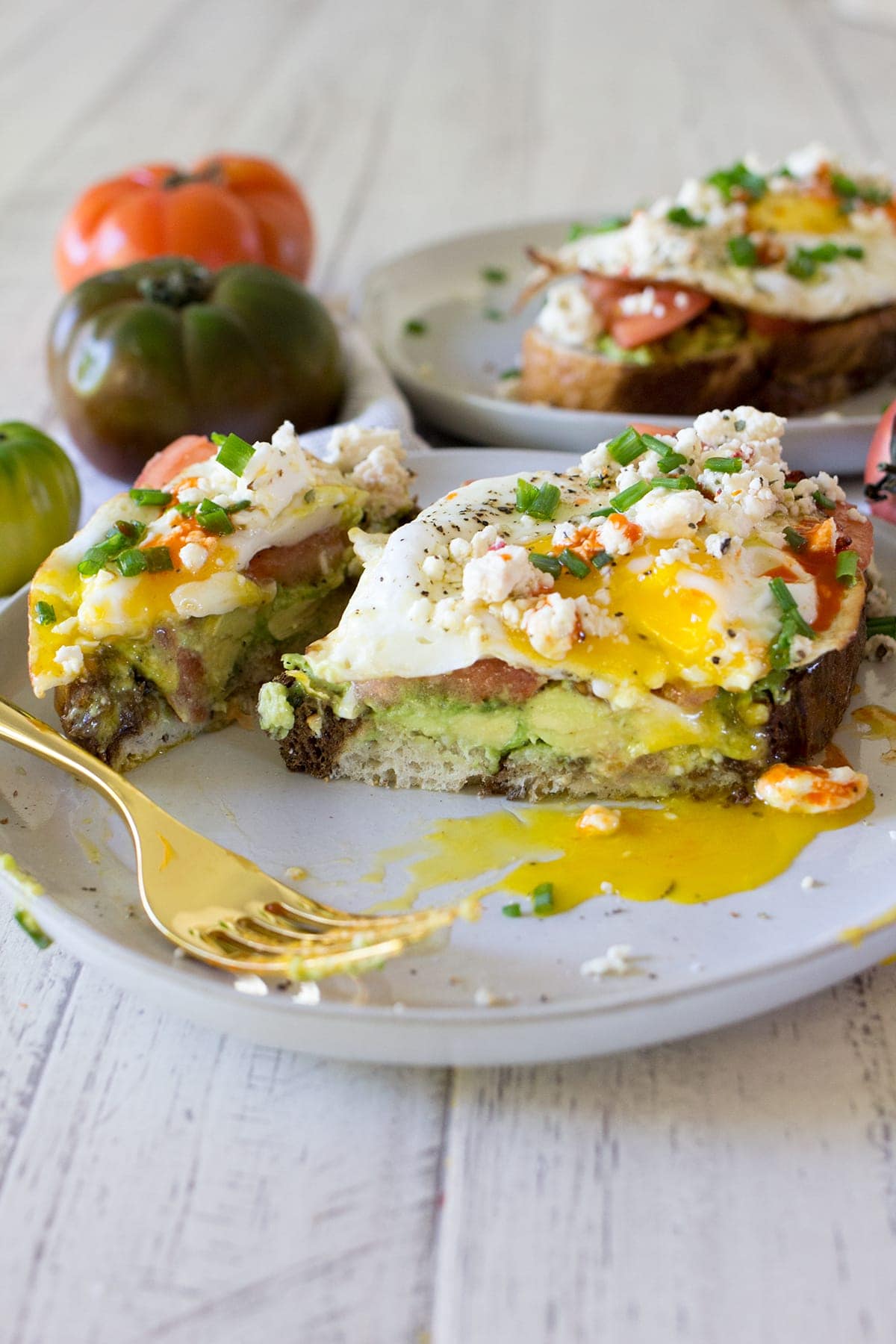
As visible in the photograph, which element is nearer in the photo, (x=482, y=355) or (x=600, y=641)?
(x=600, y=641)

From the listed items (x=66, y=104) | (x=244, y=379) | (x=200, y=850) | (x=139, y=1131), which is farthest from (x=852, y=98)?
(x=139, y=1131)

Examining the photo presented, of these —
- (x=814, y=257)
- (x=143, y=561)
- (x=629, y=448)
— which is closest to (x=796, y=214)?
(x=814, y=257)

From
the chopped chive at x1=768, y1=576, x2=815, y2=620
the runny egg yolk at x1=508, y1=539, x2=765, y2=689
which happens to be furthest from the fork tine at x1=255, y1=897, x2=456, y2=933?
the chopped chive at x1=768, y1=576, x2=815, y2=620

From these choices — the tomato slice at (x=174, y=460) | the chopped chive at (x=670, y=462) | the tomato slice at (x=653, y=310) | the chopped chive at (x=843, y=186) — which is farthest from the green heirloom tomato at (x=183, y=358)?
the chopped chive at (x=843, y=186)

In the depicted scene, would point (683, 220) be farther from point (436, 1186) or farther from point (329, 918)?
point (436, 1186)

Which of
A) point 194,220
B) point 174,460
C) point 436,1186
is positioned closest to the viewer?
point 436,1186

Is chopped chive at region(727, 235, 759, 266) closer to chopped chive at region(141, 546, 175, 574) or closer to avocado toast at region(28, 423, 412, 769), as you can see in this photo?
avocado toast at region(28, 423, 412, 769)
